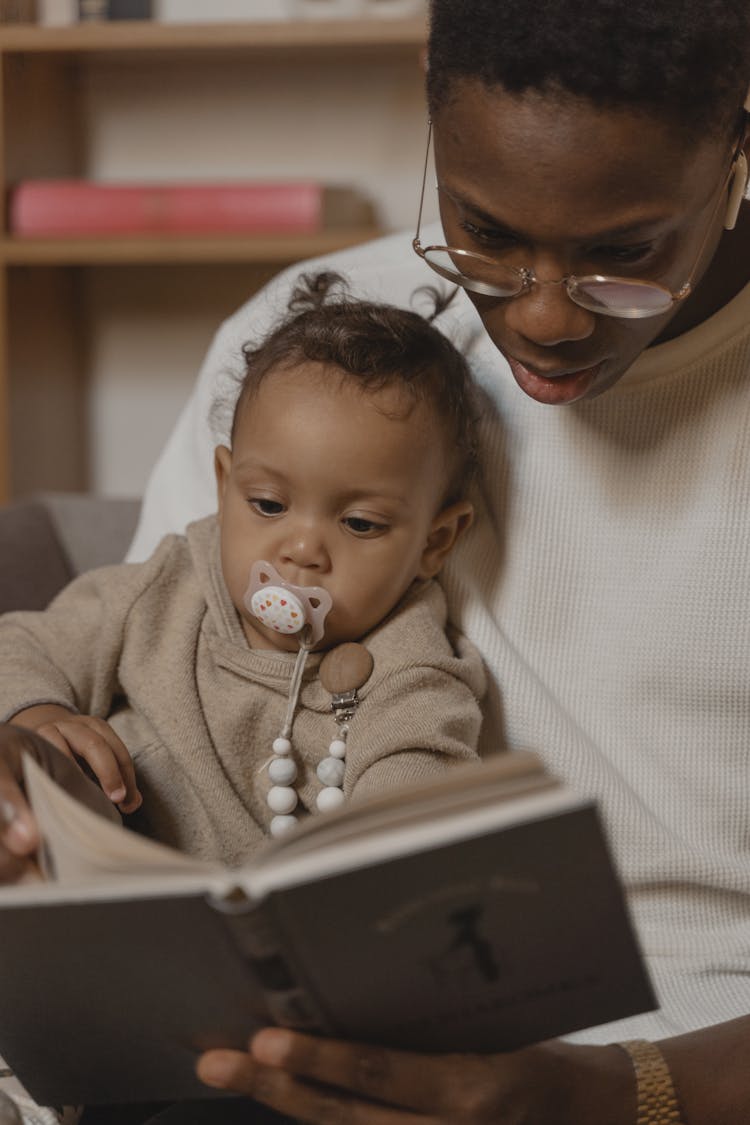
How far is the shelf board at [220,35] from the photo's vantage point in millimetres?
2559

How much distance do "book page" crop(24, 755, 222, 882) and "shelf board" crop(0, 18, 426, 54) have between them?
2058 millimetres

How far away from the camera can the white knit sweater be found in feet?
4.21

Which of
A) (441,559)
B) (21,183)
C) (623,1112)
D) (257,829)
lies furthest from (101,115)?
(623,1112)

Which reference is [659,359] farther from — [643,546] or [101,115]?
[101,115]


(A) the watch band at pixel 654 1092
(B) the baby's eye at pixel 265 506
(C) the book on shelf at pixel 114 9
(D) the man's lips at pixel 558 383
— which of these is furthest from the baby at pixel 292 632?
(C) the book on shelf at pixel 114 9

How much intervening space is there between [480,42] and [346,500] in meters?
0.43

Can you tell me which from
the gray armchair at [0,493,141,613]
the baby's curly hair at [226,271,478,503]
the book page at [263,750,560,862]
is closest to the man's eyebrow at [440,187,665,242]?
the baby's curly hair at [226,271,478,503]

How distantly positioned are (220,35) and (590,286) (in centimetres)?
175

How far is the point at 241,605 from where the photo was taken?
131 cm

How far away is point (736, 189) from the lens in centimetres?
116

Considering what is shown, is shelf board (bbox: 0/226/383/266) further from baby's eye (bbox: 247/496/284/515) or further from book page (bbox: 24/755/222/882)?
book page (bbox: 24/755/222/882)

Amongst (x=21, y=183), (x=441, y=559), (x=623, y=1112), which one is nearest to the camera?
(x=623, y=1112)

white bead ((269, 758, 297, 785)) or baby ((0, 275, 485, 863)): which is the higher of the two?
baby ((0, 275, 485, 863))

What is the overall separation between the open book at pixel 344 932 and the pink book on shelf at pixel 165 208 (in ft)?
6.40
